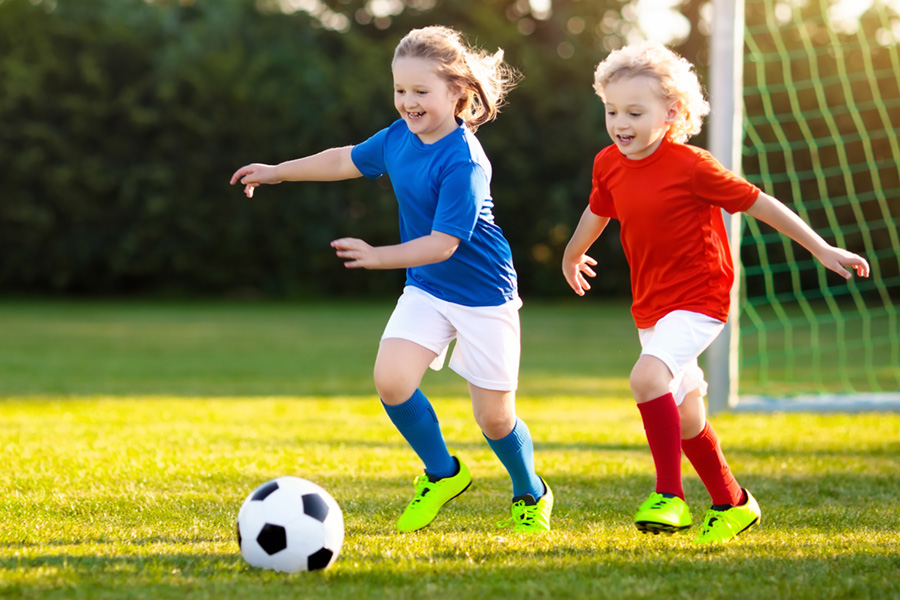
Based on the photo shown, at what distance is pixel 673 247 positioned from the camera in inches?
128

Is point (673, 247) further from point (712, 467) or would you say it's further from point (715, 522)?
point (715, 522)

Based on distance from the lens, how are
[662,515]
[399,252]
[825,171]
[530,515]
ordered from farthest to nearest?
[825,171]
[530,515]
[662,515]
[399,252]

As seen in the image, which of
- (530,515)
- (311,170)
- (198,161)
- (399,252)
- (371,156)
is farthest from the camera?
(198,161)

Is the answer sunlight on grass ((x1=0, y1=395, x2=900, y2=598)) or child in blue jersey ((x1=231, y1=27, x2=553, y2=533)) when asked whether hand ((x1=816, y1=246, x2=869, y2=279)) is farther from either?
child in blue jersey ((x1=231, y1=27, x2=553, y2=533))

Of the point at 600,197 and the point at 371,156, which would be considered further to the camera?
the point at 371,156

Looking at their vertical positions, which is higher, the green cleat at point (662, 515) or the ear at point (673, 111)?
the ear at point (673, 111)

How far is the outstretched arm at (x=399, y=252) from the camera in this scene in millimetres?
2775

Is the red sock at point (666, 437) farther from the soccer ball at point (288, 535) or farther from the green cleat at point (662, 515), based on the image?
the soccer ball at point (288, 535)

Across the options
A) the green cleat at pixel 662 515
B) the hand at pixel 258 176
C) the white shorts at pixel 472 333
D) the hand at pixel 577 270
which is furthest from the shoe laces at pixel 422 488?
the hand at pixel 258 176

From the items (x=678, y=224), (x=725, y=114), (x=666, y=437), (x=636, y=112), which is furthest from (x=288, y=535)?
(x=725, y=114)

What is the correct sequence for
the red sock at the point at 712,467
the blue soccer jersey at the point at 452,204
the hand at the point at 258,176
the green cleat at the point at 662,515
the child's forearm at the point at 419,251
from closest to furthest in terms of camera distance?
the child's forearm at the point at 419,251, the green cleat at the point at 662,515, the blue soccer jersey at the point at 452,204, the red sock at the point at 712,467, the hand at the point at 258,176

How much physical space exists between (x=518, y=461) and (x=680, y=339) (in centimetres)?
73

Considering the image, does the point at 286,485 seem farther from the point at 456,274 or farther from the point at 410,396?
the point at 456,274

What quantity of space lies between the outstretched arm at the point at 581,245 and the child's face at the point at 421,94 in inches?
24.2
